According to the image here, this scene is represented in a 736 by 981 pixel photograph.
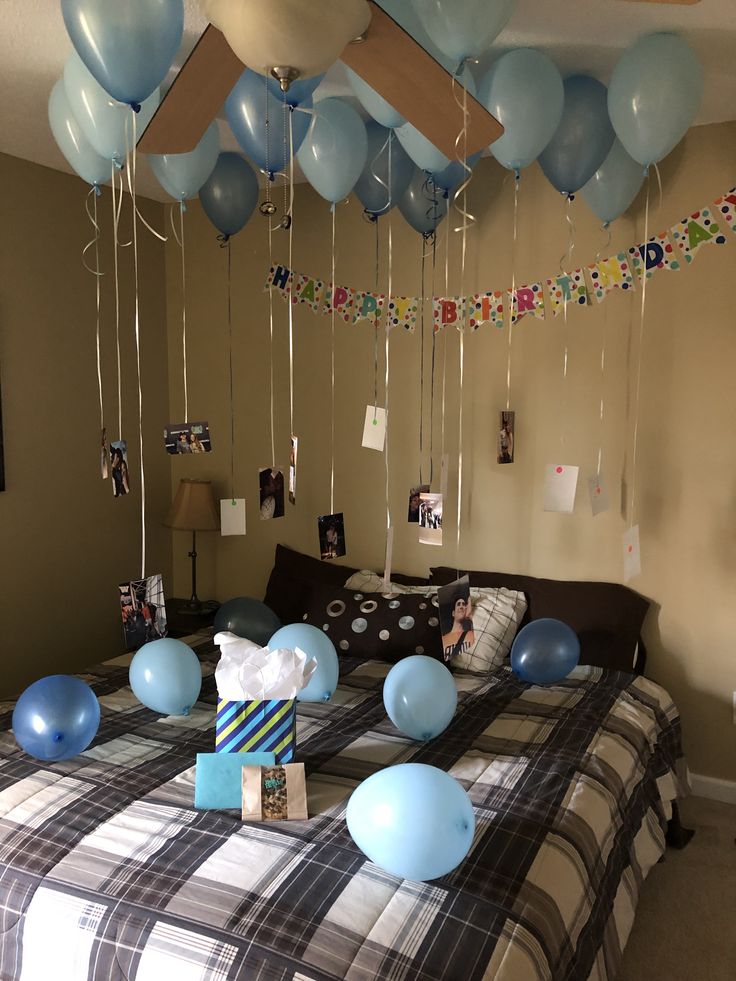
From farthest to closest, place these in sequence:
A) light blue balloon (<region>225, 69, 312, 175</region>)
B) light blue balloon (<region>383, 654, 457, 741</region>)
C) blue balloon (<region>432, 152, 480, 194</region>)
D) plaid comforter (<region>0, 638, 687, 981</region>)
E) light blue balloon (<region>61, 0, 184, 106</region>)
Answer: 1. blue balloon (<region>432, 152, 480, 194</region>)
2. light blue balloon (<region>383, 654, 457, 741</region>)
3. light blue balloon (<region>225, 69, 312, 175</region>)
4. light blue balloon (<region>61, 0, 184, 106</region>)
5. plaid comforter (<region>0, 638, 687, 981</region>)

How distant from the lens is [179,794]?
6.07 ft

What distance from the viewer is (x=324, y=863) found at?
5.17 ft

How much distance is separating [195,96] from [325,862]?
1.58 m

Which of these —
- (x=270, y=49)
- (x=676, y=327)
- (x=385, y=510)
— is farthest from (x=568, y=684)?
(x=270, y=49)

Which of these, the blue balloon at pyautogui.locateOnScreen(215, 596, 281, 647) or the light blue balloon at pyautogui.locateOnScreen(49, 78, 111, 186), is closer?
the light blue balloon at pyautogui.locateOnScreen(49, 78, 111, 186)

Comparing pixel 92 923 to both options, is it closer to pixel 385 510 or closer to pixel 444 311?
pixel 385 510

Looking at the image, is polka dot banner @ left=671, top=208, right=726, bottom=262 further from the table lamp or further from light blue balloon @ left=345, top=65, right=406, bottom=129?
the table lamp

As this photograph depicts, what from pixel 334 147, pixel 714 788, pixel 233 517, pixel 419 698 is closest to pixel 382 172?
pixel 334 147

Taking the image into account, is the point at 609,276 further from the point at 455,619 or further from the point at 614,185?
the point at 455,619

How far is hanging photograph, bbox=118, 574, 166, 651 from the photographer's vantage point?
7.18ft

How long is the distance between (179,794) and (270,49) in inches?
→ 61.1

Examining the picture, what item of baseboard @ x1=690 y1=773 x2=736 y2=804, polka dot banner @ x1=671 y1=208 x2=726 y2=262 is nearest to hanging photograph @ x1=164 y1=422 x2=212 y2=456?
polka dot banner @ x1=671 y1=208 x2=726 y2=262

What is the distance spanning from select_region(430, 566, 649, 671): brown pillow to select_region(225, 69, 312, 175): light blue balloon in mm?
1633

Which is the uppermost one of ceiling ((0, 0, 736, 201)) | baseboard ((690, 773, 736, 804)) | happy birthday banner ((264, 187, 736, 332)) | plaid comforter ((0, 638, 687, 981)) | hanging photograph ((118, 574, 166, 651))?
ceiling ((0, 0, 736, 201))
